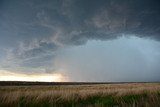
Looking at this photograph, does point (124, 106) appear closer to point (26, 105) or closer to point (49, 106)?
point (49, 106)

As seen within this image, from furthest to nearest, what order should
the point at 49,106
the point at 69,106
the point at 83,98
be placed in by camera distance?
the point at 83,98, the point at 69,106, the point at 49,106

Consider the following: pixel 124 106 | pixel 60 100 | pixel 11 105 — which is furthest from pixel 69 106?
pixel 124 106

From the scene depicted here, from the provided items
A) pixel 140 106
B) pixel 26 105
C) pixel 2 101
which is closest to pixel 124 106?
pixel 140 106

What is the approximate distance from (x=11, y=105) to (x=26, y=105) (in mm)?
730

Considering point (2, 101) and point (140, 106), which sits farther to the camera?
point (2, 101)

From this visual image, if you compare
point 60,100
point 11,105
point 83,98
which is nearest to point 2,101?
point 11,105

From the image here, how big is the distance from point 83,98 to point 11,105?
497cm

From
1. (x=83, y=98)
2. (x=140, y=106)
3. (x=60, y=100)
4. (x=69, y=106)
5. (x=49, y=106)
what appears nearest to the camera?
(x=140, y=106)

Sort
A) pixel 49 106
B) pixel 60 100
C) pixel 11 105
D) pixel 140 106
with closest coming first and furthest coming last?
pixel 140 106 < pixel 11 105 < pixel 49 106 < pixel 60 100

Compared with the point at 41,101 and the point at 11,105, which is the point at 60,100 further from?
the point at 11,105

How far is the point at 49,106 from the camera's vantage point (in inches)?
362

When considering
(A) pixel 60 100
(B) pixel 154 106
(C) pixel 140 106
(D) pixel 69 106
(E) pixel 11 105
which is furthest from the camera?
(A) pixel 60 100

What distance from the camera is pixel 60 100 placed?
35.5ft

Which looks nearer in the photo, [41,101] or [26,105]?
[26,105]
